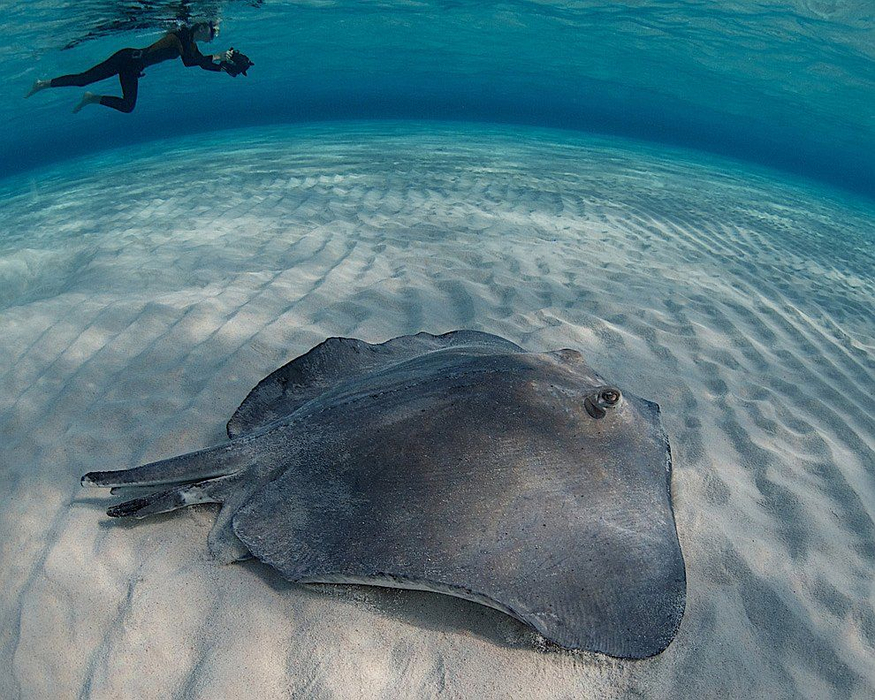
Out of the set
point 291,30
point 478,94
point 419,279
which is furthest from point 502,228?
point 478,94

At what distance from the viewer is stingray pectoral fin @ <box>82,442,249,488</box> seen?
2.40m

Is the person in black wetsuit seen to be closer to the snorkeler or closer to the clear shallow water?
the snorkeler

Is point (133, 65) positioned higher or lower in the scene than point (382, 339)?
lower

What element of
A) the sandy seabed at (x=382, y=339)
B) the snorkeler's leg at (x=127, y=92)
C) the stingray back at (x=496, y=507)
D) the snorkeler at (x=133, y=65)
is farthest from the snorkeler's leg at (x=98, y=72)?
the stingray back at (x=496, y=507)

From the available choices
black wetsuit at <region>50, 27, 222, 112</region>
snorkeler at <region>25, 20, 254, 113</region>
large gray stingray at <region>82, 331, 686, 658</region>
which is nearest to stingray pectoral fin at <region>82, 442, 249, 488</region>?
large gray stingray at <region>82, 331, 686, 658</region>

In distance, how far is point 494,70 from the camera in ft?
179

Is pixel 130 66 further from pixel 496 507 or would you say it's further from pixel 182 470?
pixel 496 507

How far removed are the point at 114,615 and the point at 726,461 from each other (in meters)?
3.58

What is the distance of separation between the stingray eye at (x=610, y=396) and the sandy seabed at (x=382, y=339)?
1001 millimetres

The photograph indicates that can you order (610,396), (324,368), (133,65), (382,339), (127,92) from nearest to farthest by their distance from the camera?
(610,396) < (324,368) < (382,339) < (133,65) < (127,92)

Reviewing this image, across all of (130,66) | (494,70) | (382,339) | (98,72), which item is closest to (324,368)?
(382,339)

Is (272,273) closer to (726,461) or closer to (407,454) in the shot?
(407,454)

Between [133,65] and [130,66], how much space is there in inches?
3.8

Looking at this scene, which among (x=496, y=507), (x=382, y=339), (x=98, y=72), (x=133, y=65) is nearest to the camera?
(x=496, y=507)
